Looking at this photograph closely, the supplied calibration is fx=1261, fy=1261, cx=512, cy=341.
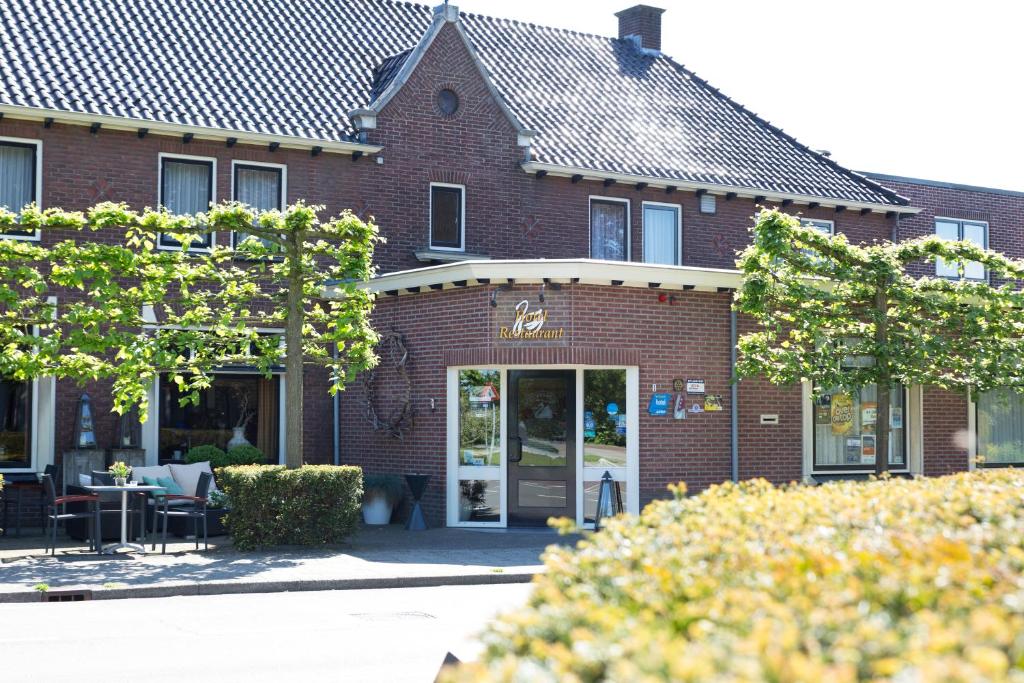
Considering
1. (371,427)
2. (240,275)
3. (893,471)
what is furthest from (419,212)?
(893,471)

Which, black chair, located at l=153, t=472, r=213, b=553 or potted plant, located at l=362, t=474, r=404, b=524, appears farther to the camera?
potted plant, located at l=362, t=474, r=404, b=524

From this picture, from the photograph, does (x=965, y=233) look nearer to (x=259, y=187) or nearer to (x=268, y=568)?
(x=259, y=187)

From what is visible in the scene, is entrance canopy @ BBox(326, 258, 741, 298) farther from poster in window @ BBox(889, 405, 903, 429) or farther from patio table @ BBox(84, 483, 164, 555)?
patio table @ BBox(84, 483, 164, 555)

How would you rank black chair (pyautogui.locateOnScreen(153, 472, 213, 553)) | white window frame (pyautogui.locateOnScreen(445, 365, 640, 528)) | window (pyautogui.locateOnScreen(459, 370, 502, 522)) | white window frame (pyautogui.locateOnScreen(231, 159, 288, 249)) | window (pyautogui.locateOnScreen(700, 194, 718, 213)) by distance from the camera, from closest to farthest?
black chair (pyautogui.locateOnScreen(153, 472, 213, 553)), white window frame (pyautogui.locateOnScreen(445, 365, 640, 528)), window (pyautogui.locateOnScreen(459, 370, 502, 522)), white window frame (pyautogui.locateOnScreen(231, 159, 288, 249)), window (pyautogui.locateOnScreen(700, 194, 718, 213))

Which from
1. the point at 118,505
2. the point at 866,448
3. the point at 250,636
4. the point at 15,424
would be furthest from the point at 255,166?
the point at 250,636

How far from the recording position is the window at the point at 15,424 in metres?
19.5

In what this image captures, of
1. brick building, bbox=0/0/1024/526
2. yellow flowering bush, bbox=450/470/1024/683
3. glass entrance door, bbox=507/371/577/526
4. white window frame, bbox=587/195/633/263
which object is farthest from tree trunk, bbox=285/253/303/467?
yellow flowering bush, bbox=450/470/1024/683

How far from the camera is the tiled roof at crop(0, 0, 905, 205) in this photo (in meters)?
20.6

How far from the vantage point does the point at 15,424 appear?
64.1 ft

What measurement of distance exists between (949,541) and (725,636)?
4.88ft

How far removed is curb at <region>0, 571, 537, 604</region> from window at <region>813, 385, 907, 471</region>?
832cm

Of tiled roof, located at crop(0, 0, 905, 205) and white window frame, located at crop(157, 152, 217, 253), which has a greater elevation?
tiled roof, located at crop(0, 0, 905, 205)

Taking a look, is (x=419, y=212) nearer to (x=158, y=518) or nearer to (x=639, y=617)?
(x=158, y=518)

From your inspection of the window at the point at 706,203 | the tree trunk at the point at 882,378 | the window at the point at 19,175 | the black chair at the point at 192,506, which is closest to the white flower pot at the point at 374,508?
the black chair at the point at 192,506
